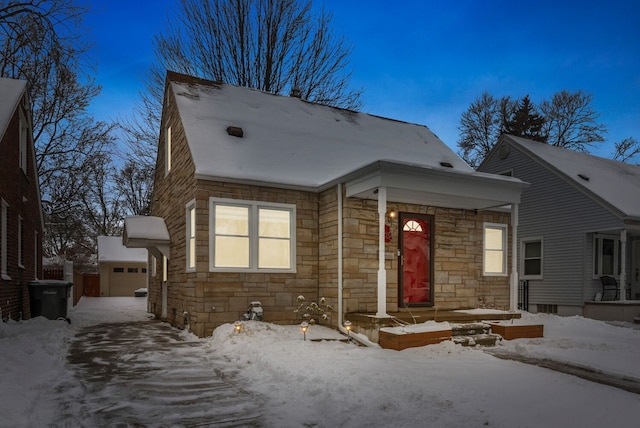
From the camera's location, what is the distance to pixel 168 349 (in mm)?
7906

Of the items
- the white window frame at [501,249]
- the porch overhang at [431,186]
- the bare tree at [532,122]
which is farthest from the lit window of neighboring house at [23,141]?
the bare tree at [532,122]

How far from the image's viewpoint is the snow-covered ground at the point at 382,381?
432 centimetres

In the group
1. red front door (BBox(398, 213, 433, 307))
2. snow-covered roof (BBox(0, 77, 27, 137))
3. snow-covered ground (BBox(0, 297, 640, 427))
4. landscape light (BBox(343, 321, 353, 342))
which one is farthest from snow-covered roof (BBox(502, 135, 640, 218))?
snow-covered roof (BBox(0, 77, 27, 137))

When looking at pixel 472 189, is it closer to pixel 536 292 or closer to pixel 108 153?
pixel 536 292

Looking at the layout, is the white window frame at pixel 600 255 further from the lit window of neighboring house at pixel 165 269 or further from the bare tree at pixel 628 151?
the bare tree at pixel 628 151

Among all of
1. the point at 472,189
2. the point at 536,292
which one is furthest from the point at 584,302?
the point at 472,189

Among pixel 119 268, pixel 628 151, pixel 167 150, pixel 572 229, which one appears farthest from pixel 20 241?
pixel 628 151

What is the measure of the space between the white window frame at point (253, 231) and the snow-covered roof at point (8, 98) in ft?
12.5

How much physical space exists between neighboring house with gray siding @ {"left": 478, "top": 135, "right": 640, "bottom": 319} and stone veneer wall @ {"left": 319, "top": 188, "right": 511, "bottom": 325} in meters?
5.13

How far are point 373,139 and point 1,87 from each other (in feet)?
28.5

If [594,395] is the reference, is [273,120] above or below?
above

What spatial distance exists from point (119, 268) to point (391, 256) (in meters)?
24.8

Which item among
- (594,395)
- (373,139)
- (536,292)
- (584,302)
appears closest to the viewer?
(594,395)

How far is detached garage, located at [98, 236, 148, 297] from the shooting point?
94.7 feet
